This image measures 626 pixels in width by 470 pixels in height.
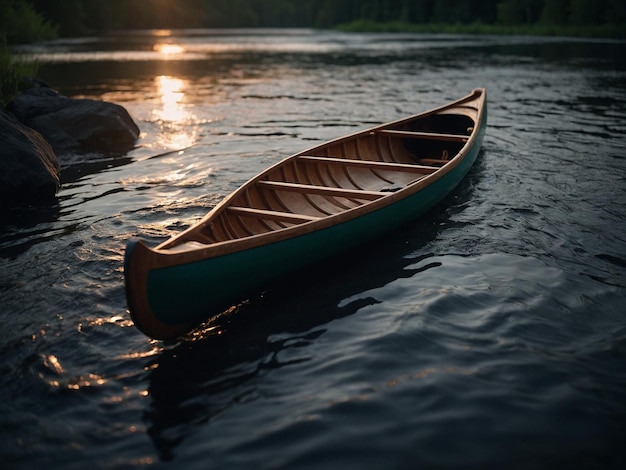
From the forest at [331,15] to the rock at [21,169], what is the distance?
264 inches

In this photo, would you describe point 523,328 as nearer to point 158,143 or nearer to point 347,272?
point 347,272

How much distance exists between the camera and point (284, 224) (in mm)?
6594

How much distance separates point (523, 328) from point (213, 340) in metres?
2.65

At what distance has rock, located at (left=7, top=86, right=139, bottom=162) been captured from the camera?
11461 millimetres

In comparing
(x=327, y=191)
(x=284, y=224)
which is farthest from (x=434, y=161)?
(x=284, y=224)

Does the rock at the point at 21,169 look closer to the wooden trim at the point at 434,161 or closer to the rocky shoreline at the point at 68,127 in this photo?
the rocky shoreline at the point at 68,127

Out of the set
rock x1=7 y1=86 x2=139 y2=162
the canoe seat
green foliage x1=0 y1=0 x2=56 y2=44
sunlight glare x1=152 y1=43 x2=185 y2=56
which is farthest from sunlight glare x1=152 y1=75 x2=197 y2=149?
green foliage x1=0 y1=0 x2=56 y2=44

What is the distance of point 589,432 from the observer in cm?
379

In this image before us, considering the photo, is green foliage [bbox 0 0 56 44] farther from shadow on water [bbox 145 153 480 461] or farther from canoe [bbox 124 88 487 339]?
shadow on water [bbox 145 153 480 461]

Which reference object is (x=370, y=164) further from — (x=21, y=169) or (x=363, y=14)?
(x=363, y=14)

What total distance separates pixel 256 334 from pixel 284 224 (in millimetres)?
1877

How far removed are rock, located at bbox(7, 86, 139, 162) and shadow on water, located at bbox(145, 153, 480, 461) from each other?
7120mm

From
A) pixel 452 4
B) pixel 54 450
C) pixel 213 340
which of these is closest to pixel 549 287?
pixel 213 340

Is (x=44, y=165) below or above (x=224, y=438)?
above
